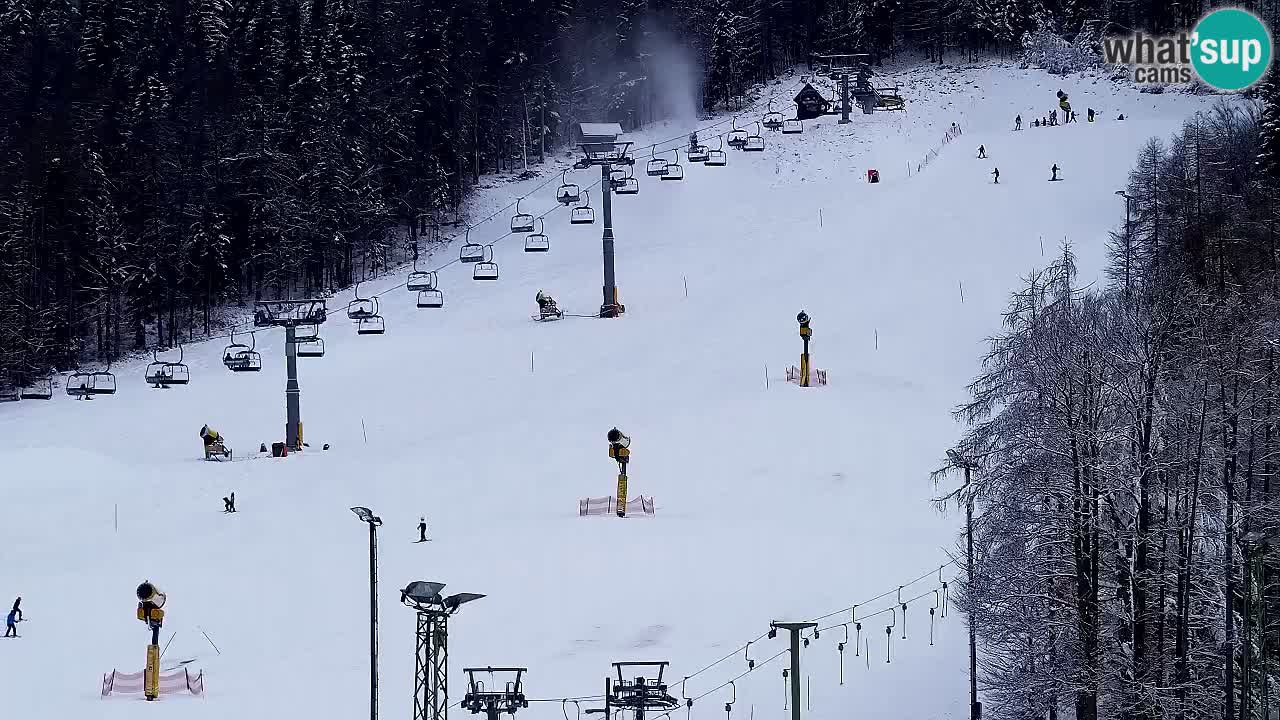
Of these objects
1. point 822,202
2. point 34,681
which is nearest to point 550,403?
point 34,681

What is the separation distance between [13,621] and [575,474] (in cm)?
1499

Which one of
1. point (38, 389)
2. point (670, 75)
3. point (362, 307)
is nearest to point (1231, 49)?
point (670, 75)

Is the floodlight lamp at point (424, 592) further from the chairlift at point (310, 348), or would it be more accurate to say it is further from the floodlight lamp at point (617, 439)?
the chairlift at point (310, 348)

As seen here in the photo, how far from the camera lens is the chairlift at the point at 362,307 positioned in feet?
182

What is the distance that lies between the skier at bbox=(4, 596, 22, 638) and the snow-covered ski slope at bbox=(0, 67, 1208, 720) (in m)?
0.23

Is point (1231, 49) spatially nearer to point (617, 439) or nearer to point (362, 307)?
point (362, 307)

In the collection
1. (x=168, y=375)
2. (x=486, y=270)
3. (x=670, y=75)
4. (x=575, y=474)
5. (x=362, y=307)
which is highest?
(x=670, y=75)

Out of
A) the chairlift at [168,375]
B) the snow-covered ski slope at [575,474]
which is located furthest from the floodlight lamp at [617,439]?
the chairlift at [168,375]

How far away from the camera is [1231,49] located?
80.3 metres

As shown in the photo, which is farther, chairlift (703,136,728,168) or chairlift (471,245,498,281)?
chairlift (703,136,728,168)

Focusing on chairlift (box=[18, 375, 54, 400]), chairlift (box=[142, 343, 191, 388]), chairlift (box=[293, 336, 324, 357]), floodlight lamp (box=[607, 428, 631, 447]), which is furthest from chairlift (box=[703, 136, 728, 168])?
chairlift (box=[18, 375, 54, 400])

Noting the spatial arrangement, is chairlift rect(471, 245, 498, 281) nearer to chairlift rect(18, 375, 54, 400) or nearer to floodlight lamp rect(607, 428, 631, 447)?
chairlift rect(18, 375, 54, 400)

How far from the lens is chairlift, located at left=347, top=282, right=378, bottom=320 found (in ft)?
182

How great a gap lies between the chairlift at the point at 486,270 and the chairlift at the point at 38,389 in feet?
50.5
